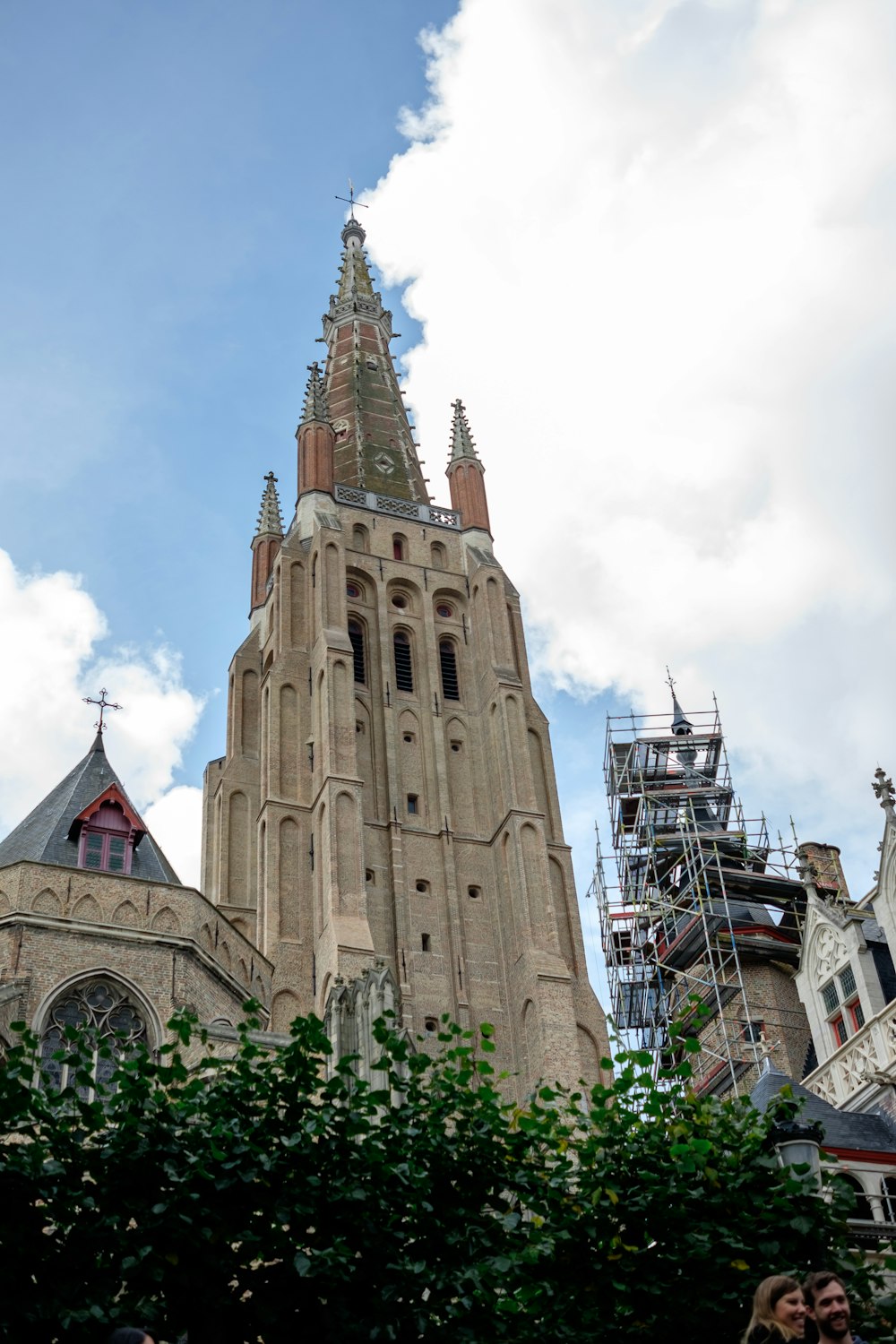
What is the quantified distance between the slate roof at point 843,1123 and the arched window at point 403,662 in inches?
A: 1002

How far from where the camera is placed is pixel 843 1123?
20.5 metres

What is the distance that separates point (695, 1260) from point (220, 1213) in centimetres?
425

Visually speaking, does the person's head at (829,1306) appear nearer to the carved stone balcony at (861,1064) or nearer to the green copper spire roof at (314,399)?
the carved stone balcony at (861,1064)

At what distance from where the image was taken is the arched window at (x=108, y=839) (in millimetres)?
28062

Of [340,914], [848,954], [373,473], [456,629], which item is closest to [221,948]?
[340,914]

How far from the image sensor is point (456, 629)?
155 feet

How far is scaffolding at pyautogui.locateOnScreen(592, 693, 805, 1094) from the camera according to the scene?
111 feet

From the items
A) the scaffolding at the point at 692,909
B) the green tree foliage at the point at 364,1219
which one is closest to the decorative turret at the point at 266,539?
the scaffolding at the point at 692,909

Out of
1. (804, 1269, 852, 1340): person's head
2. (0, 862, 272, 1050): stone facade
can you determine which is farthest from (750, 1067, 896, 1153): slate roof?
(804, 1269, 852, 1340): person's head

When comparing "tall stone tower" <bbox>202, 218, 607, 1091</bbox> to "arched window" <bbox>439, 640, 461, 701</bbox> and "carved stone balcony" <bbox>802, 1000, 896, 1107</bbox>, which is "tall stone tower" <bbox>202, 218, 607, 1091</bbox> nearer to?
"arched window" <bbox>439, 640, 461, 701</bbox>

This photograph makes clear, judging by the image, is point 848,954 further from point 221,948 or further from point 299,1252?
point 299,1252

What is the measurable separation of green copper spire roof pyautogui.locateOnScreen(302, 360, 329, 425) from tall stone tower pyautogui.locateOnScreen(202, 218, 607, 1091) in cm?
10

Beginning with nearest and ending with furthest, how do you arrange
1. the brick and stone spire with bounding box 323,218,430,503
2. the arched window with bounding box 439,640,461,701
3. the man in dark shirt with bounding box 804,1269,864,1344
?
the man in dark shirt with bounding box 804,1269,864,1344 → the arched window with bounding box 439,640,461,701 → the brick and stone spire with bounding box 323,218,430,503

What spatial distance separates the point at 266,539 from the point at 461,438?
8058 mm
